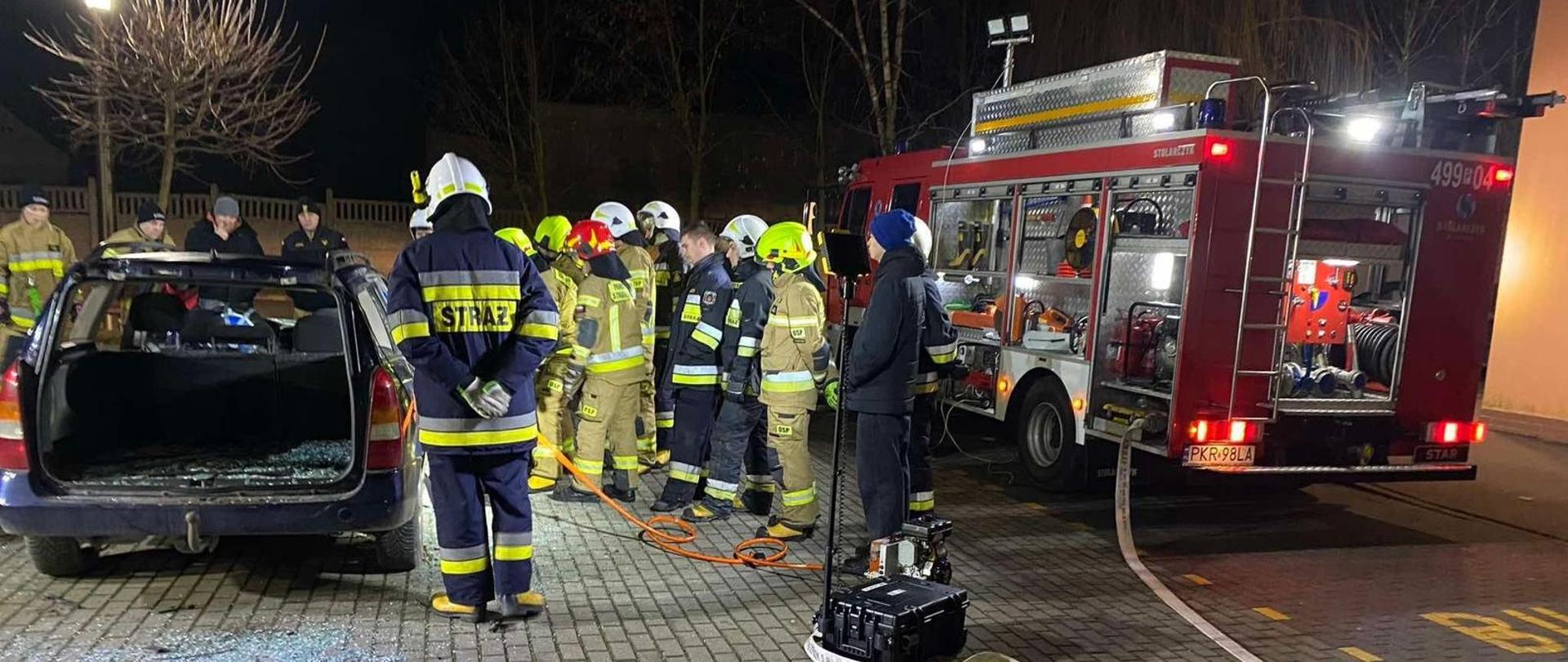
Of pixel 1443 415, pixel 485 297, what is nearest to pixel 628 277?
pixel 485 297

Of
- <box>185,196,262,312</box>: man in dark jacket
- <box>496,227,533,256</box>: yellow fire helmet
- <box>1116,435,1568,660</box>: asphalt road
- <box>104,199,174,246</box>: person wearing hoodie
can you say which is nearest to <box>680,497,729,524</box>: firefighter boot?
<box>496,227,533,256</box>: yellow fire helmet

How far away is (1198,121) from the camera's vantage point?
19.2ft

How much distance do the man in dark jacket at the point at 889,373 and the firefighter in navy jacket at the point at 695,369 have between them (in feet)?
3.69

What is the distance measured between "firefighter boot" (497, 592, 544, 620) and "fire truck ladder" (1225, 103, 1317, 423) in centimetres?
415

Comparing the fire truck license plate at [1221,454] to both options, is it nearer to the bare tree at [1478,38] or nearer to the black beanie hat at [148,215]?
the black beanie hat at [148,215]

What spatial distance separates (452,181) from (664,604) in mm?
2066

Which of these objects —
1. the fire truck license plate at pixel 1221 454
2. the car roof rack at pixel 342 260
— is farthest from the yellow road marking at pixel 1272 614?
the car roof rack at pixel 342 260

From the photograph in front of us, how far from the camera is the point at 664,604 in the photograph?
441 cm

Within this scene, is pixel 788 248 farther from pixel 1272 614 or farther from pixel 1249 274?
pixel 1272 614

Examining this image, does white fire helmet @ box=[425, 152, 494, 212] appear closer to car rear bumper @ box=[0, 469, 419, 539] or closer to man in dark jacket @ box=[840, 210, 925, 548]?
car rear bumper @ box=[0, 469, 419, 539]

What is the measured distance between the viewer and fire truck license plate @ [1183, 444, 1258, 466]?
5.82m

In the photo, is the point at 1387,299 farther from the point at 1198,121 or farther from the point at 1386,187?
the point at 1198,121

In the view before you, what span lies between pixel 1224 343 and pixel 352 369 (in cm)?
479

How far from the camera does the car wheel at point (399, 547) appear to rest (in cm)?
441
